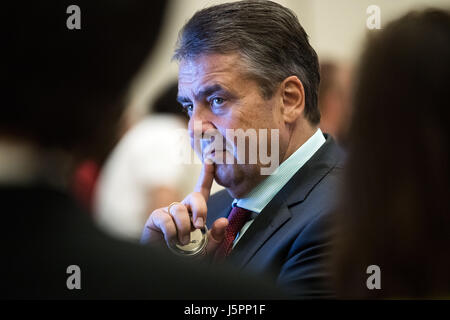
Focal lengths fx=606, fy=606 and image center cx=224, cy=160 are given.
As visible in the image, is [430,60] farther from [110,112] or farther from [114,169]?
[114,169]

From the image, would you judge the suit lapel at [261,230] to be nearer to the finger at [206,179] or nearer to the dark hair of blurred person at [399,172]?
the finger at [206,179]

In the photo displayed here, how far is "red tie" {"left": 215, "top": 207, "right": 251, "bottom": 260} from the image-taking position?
1381mm

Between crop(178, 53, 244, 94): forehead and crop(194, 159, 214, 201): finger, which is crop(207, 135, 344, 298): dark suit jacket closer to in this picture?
crop(194, 159, 214, 201): finger

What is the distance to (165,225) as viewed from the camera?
1.37 metres

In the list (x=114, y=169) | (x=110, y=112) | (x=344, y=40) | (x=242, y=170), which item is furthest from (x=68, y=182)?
(x=114, y=169)

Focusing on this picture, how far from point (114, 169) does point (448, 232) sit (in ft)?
4.03

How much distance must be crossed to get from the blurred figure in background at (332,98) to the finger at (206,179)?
31cm

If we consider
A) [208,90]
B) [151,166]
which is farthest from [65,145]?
[151,166]

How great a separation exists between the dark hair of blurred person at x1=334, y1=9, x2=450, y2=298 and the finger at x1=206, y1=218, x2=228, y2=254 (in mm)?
501

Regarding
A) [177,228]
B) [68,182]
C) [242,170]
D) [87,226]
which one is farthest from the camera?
[242,170]

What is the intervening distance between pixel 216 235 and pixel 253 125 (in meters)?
0.28

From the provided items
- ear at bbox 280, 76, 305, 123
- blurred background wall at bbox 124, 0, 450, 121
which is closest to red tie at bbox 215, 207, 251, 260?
ear at bbox 280, 76, 305, 123

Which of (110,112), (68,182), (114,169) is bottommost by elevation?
(68,182)

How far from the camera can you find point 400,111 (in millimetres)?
923
